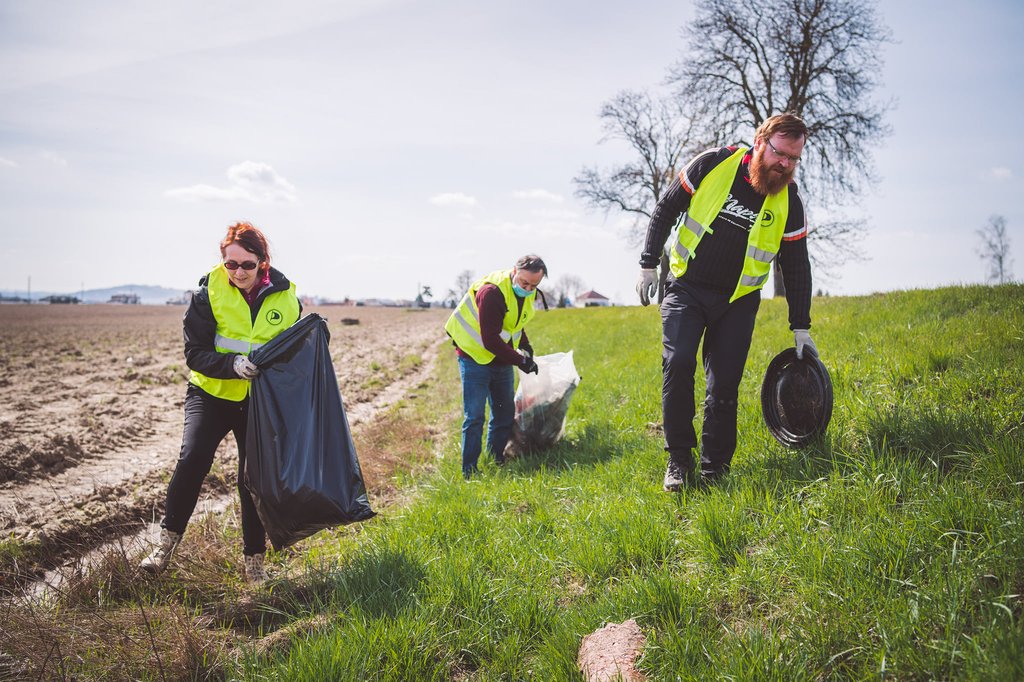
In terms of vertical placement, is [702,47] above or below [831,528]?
above

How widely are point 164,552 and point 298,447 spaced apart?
994mm

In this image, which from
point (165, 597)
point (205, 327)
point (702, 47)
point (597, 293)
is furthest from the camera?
point (597, 293)

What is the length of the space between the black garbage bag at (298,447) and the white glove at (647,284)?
195 cm

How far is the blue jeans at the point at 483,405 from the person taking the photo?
452 centimetres

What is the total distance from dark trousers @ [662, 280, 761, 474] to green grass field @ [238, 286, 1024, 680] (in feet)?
0.77

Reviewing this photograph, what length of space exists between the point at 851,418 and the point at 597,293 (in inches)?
3705

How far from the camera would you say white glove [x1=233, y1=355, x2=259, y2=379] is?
2.99m

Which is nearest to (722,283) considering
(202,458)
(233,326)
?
(233,326)

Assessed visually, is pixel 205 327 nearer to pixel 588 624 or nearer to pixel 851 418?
pixel 588 624

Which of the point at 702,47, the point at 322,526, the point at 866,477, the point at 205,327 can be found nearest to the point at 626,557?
the point at 866,477

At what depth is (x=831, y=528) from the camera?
233 cm

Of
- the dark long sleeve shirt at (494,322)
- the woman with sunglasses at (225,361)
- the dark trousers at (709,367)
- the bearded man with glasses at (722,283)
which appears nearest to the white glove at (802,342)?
the bearded man with glasses at (722,283)

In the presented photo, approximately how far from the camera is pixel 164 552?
308 cm

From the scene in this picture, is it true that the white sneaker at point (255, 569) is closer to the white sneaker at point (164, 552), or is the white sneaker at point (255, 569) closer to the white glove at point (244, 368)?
the white sneaker at point (164, 552)
